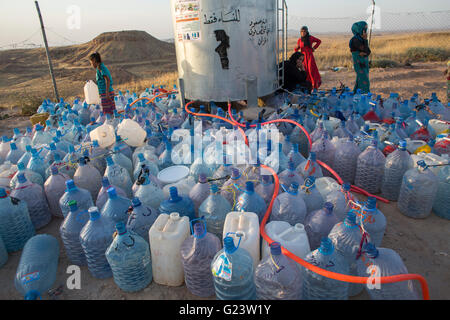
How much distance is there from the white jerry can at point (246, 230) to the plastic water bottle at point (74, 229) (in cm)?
135

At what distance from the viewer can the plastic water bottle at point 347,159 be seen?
143 inches

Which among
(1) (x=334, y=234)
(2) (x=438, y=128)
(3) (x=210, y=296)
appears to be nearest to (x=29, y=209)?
(3) (x=210, y=296)

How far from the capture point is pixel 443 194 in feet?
9.80

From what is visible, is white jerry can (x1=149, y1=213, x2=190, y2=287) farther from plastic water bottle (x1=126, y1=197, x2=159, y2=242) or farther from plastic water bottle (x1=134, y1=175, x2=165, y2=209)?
plastic water bottle (x1=134, y1=175, x2=165, y2=209)

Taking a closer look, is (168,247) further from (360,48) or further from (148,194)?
(360,48)

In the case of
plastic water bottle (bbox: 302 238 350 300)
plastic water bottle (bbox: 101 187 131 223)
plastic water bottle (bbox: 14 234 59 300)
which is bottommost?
plastic water bottle (bbox: 14 234 59 300)

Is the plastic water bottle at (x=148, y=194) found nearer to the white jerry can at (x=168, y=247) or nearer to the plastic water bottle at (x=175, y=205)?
the plastic water bottle at (x=175, y=205)

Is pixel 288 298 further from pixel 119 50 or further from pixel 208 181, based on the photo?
pixel 119 50

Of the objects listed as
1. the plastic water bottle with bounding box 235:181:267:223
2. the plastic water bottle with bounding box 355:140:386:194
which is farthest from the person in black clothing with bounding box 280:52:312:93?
the plastic water bottle with bounding box 235:181:267:223

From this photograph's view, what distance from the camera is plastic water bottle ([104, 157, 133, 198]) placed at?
3223mm

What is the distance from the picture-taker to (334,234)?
212cm

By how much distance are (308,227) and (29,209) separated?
3067mm

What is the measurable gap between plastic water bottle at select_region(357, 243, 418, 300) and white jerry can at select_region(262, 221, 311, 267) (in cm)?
41

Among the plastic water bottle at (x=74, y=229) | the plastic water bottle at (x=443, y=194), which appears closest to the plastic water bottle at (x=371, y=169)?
the plastic water bottle at (x=443, y=194)
